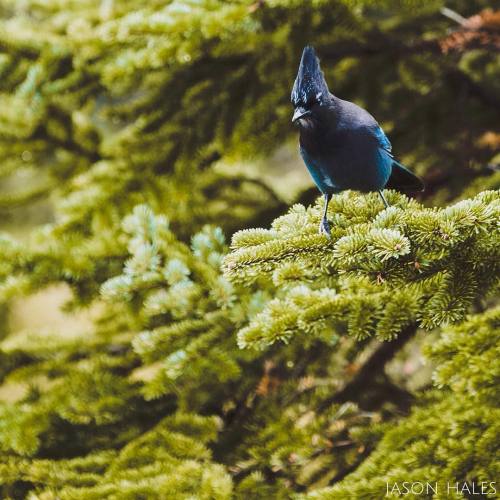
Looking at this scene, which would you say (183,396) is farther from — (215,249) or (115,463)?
(215,249)

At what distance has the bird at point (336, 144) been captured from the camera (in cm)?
133

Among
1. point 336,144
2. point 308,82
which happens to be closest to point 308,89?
point 308,82

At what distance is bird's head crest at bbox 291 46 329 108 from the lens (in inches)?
49.6

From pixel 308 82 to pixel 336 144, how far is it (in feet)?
0.63

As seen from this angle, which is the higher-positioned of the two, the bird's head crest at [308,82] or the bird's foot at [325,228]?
the bird's head crest at [308,82]

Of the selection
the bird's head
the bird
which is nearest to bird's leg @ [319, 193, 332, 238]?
the bird

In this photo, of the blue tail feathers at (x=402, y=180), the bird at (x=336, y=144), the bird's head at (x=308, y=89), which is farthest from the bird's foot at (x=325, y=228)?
the blue tail feathers at (x=402, y=180)

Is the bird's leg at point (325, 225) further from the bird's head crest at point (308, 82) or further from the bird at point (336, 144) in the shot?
the bird's head crest at point (308, 82)

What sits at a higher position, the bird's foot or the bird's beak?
the bird's beak

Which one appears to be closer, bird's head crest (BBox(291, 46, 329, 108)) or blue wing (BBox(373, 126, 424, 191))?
bird's head crest (BBox(291, 46, 329, 108))

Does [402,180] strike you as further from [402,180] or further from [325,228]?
[325,228]

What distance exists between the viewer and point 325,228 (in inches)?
52.1

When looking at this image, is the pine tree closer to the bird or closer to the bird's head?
the bird

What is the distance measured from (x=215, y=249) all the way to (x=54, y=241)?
62cm
